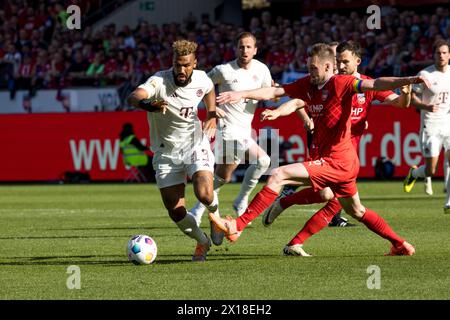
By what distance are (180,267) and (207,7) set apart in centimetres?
2709

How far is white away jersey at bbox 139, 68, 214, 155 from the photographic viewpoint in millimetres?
11008

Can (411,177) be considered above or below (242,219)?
below

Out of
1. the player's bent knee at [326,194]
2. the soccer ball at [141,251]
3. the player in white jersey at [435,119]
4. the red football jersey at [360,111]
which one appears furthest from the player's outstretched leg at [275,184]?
the player in white jersey at [435,119]

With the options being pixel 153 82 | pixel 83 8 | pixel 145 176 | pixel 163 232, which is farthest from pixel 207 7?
pixel 153 82

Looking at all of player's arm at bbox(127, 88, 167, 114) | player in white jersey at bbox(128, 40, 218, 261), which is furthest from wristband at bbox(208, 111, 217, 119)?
player's arm at bbox(127, 88, 167, 114)

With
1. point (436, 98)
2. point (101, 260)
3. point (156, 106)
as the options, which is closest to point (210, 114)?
point (156, 106)

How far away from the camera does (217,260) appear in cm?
1103

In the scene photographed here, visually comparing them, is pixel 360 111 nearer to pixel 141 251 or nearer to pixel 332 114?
pixel 332 114

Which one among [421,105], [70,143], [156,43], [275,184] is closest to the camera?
[275,184]

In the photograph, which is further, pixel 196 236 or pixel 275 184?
pixel 196 236

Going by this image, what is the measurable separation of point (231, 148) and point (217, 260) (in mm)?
4182

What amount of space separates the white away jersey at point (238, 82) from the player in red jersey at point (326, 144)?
4.04 m

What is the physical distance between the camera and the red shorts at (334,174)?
1041cm
